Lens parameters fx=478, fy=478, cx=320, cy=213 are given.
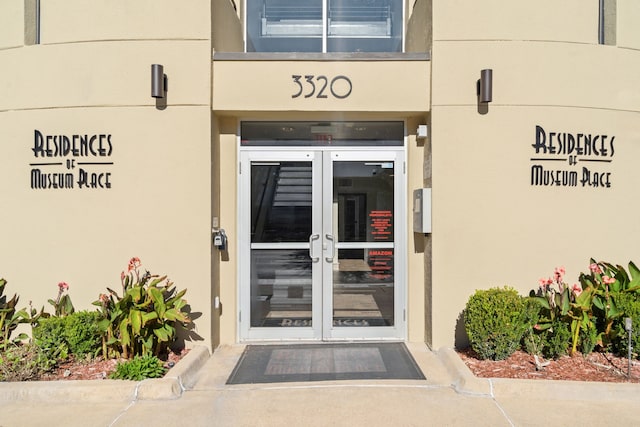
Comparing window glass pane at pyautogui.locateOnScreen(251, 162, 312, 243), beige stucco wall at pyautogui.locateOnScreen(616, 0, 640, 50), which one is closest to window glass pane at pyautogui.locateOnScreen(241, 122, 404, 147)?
window glass pane at pyautogui.locateOnScreen(251, 162, 312, 243)

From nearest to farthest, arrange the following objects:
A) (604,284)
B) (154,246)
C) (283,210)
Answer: (604,284) → (154,246) → (283,210)

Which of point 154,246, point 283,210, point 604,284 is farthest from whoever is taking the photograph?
point 283,210

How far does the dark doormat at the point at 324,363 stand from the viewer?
494 centimetres

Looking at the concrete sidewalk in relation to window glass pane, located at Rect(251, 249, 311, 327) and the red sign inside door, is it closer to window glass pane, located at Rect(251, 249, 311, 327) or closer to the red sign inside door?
window glass pane, located at Rect(251, 249, 311, 327)

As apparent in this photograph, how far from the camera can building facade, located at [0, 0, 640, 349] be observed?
18.7 ft

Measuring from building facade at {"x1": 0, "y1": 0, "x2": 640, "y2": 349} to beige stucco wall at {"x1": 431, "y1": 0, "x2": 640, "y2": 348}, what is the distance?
0.02 m

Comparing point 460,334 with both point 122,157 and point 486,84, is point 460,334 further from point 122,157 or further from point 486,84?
point 122,157

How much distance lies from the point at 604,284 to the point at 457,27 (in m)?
3.39

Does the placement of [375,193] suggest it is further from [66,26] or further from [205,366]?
[66,26]

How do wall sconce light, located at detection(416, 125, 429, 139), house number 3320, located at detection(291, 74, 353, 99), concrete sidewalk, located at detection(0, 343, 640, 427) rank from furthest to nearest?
wall sconce light, located at detection(416, 125, 429, 139) → house number 3320, located at detection(291, 74, 353, 99) → concrete sidewalk, located at detection(0, 343, 640, 427)

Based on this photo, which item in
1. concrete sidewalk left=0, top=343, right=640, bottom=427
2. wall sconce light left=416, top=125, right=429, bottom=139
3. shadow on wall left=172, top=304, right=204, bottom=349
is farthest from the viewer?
wall sconce light left=416, top=125, right=429, bottom=139

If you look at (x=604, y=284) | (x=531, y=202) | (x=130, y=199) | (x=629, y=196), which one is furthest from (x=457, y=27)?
(x=130, y=199)

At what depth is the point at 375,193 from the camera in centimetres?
620

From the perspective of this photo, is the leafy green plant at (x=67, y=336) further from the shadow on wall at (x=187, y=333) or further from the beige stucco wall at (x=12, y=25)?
the beige stucco wall at (x=12, y=25)
